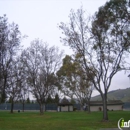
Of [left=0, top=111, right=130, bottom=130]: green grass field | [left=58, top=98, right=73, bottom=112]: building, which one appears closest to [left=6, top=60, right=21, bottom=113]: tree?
[left=0, top=111, right=130, bottom=130]: green grass field

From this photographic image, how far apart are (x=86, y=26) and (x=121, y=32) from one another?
16.3 feet

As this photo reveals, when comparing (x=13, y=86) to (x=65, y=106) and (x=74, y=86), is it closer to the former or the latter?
(x=74, y=86)

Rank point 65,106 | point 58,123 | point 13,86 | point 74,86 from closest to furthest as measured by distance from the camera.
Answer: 1. point 58,123
2. point 13,86
3. point 74,86
4. point 65,106

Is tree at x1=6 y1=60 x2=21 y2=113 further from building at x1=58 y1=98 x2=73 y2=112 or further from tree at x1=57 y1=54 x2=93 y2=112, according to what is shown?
building at x1=58 y1=98 x2=73 y2=112

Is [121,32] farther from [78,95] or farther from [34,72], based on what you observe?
[78,95]

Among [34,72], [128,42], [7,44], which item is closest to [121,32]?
[128,42]

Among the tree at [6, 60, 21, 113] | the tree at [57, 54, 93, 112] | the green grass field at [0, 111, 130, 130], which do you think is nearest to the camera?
the green grass field at [0, 111, 130, 130]

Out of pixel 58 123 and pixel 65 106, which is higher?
pixel 65 106

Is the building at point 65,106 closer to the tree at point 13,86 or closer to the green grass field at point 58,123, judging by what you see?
the tree at point 13,86

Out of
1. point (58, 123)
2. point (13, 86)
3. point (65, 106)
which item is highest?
point (13, 86)

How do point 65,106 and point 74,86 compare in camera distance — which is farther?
point 65,106

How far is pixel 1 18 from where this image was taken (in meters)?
30.6

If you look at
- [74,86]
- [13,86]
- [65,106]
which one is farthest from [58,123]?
[65,106]

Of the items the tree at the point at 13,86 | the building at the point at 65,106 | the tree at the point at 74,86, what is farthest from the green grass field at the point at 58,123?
the building at the point at 65,106
